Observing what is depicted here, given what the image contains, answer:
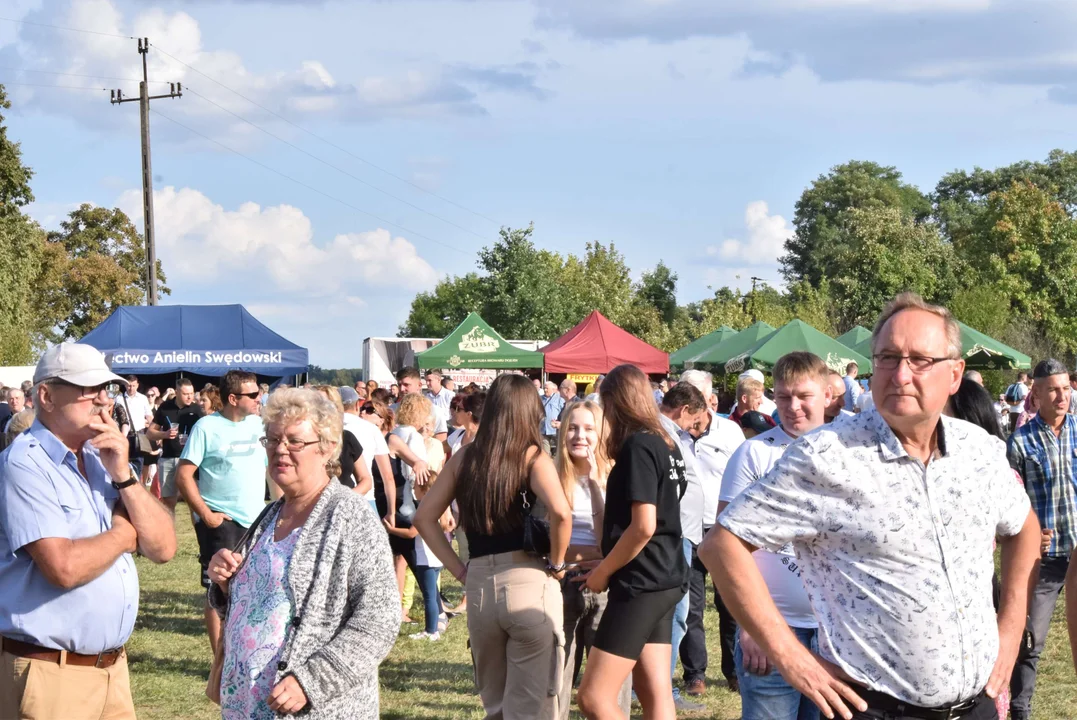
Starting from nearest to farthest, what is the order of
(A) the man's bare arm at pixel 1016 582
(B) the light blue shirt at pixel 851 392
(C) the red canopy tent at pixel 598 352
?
(A) the man's bare arm at pixel 1016 582 → (B) the light blue shirt at pixel 851 392 → (C) the red canopy tent at pixel 598 352

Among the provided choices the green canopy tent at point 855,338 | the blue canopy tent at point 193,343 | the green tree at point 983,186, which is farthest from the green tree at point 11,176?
the green tree at point 983,186

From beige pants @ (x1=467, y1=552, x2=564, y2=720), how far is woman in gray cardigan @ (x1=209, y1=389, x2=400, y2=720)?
4.87ft

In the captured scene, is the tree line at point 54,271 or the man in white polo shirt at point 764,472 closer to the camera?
the man in white polo shirt at point 764,472

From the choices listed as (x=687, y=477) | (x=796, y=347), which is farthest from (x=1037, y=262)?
(x=687, y=477)

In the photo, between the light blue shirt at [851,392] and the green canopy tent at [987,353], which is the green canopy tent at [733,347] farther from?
the light blue shirt at [851,392]

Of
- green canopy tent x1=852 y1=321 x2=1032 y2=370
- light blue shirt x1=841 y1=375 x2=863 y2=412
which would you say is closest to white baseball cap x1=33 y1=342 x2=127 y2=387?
light blue shirt x1=841 y1=375 x2=863 y2=412

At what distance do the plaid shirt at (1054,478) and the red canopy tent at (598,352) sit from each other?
1842 centimetres

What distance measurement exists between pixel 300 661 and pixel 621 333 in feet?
79.2

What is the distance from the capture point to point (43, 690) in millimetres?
3852

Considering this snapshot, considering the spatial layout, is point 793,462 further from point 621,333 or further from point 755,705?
point 621,333

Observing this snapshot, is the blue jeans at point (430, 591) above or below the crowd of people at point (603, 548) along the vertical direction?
below

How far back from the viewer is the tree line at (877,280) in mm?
Result: 43812

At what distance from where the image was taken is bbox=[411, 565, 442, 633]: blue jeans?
905 centimetres

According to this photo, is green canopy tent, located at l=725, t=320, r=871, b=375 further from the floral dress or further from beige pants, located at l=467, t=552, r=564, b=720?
the floral dress
